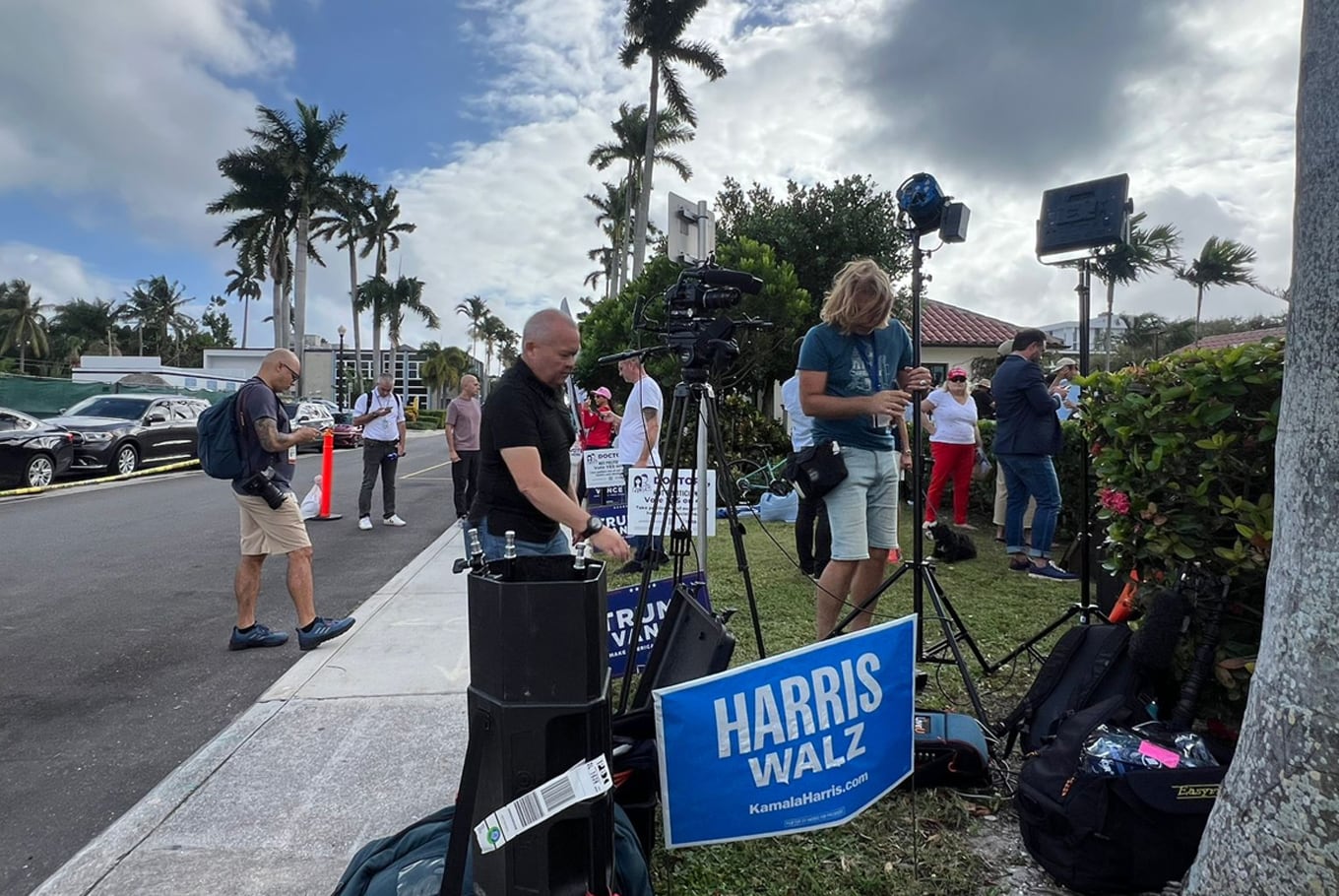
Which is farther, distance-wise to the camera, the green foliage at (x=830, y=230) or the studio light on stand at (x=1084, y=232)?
the green foliage at (x=830, y=230)

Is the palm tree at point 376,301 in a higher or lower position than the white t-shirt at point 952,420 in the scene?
higher

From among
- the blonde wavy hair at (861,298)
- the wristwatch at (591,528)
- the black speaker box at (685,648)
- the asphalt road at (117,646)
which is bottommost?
the asphalt road at (117,646)

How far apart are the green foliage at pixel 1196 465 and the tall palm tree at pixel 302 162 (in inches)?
1359

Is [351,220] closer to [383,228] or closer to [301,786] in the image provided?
[383,228]

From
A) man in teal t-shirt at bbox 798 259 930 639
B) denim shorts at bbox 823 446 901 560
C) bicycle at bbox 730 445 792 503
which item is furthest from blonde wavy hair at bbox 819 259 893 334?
bicycle at bbox 730 445 792 503

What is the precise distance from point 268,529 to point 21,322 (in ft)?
288

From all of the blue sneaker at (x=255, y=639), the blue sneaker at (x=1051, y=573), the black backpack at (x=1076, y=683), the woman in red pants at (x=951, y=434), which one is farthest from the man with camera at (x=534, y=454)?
the woman in red pants at (x=951, y=434)

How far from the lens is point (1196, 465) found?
2885 mm

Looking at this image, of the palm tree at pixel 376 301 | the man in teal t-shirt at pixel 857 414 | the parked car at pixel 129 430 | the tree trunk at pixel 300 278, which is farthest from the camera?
the palm tree at pixel 376 301

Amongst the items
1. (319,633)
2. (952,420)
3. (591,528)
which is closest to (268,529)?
(319,633)

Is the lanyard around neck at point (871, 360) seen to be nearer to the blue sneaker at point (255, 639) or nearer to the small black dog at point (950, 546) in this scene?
the small black dog at point (950, 546)

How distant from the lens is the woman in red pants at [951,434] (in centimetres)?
703

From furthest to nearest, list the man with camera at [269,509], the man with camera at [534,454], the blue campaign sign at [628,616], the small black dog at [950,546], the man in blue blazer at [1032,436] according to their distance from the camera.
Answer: the small black dog at [950,546]
the man in blue blazer at [1032,436]
the man with camera at [269,509]
the blue campaign sign at [628,616]
the man with camera at [534,454]

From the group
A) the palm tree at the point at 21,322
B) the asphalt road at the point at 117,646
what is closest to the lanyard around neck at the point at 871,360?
the asphalt road at the point at 117,646
